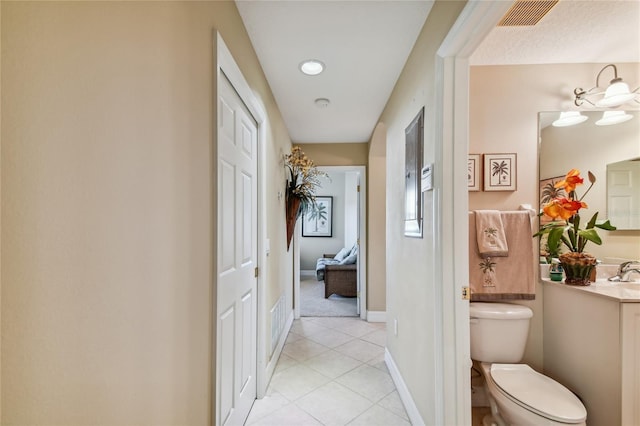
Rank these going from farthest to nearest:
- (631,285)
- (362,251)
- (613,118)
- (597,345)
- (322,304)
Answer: (322,304), (362,251), (613,118), (631,285), (597,345)

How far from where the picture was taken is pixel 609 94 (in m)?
1.86

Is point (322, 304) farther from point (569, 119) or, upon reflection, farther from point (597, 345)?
point (569, 119)

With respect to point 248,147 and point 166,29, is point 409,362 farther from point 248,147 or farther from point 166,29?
point 166,29

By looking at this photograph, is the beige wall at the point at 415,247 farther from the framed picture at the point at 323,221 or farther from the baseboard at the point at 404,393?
the framed picture at the point at 323,221

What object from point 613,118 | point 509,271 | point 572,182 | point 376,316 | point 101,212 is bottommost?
point 376,316

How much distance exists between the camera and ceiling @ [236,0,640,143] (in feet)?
5.01

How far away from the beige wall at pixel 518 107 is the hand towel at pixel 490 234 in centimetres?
19

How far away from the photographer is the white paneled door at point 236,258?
138 cm

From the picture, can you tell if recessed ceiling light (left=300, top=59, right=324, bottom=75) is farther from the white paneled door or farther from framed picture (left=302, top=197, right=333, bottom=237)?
framed picture (left=302, top=197, right=333, bottom=237)

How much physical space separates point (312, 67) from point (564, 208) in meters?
1.96

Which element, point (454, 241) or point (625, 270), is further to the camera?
point (625, 270)

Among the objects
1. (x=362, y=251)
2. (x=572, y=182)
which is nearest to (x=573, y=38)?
Answer: (x=572, y=182)

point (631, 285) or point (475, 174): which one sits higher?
point (475, 174)

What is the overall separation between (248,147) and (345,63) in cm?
96
